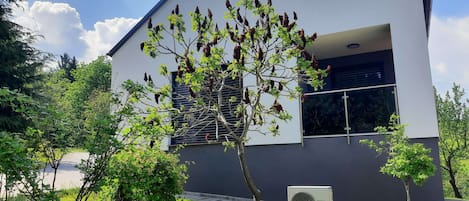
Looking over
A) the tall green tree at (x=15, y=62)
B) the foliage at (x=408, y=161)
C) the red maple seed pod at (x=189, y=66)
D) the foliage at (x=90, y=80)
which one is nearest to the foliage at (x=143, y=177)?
the red maple seed pod at (x=189, y=66)

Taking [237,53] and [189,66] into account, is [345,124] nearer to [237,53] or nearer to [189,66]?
[237,53]

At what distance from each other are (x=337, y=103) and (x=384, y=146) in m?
1.37

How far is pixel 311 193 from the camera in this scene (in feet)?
16.6

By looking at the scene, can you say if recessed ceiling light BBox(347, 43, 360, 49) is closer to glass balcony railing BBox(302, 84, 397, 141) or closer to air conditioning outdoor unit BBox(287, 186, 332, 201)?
glass balcony railing BBox(302, 84, 397, 141)

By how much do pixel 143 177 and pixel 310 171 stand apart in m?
4.15

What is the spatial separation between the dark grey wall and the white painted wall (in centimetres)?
33

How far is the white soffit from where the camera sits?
835 centimetres

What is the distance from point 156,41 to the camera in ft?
17.8

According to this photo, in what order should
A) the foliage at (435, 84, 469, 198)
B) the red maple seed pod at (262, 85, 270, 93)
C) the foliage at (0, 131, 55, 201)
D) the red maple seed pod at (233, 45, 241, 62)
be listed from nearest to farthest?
the foliage at (0, 131, 55, 201) < the red maple seed pod at (233, 45, 241, 62) < the red maple seed pod at (262, 85, 270, 93) < the foliage at (435, 84, 469, 198)

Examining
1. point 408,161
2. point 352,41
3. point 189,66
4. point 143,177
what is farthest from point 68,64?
point 408,161

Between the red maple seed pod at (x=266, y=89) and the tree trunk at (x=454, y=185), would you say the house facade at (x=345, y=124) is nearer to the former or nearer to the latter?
the red maple seed pod at (x=266, y=89)

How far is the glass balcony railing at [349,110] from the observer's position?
7.40m

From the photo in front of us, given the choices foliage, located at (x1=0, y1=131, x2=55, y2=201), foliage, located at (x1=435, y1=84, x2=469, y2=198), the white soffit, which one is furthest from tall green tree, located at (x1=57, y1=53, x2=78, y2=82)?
foliage, located at (x1=0, y1=131, x2=55, y2=201)

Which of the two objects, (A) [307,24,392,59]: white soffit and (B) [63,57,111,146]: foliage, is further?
(B) [63,57,111,146]: foliage
